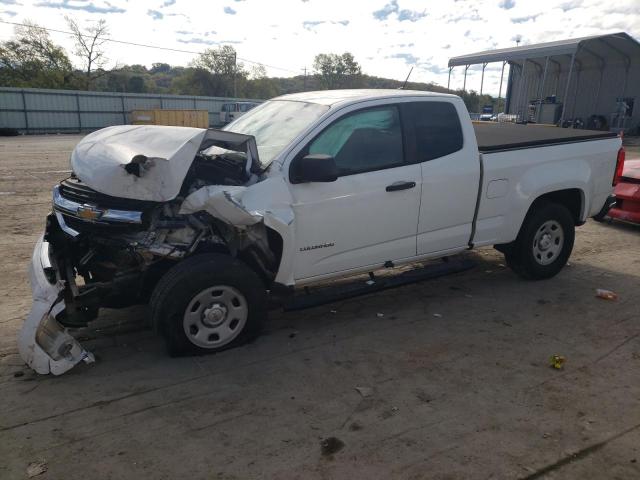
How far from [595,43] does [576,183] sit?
22.6 m

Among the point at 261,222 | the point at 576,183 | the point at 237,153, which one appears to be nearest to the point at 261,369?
Result: the point at 261,222

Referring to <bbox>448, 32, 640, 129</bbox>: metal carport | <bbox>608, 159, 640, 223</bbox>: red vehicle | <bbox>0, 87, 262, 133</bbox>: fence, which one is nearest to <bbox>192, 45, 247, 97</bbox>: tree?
<bbox>0, 87, 262, 133</bbox>: fence

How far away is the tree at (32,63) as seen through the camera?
4625cm

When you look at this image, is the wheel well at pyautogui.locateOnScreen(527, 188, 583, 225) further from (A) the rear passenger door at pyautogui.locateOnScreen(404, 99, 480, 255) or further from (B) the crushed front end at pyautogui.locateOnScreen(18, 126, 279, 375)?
(B) the crushed front end at pyautogui.locateOnScreen(18, 126, 279, 375)

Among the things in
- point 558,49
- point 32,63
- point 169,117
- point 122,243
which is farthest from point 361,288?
point 32,63

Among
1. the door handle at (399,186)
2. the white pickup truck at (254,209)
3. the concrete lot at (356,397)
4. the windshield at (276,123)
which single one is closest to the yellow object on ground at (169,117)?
the windshield at (276,123)

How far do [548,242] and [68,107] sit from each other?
108 feet

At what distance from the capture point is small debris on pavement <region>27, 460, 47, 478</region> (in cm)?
264

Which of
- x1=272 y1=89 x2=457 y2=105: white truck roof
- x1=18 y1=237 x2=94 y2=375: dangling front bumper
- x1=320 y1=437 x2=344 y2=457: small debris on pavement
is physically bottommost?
x1=320 y1=437 x2=344 y2=457: small debris on pavement

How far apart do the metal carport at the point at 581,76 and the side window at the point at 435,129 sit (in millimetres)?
19212

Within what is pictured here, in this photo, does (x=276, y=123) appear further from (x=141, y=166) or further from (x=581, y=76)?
(x=581, y=76)

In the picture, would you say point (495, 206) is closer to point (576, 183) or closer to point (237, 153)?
point (576, 183)

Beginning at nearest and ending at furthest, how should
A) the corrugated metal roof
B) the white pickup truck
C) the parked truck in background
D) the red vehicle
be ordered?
the white pickup truck → the red vehicle → the corrugated metal roof → the parked truck in background

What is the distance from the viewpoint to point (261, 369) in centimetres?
376
